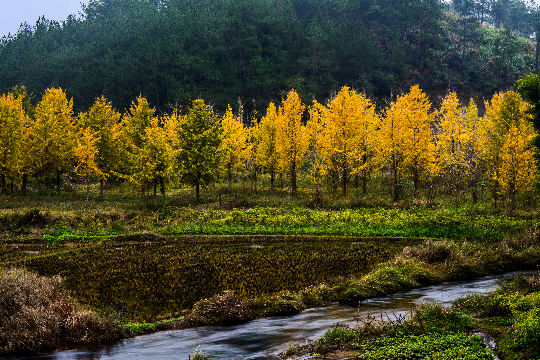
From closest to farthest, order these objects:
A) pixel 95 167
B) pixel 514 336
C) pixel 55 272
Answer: pixel 514 336 < pixel 55 272 < pixel 95 167

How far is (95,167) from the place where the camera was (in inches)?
1683

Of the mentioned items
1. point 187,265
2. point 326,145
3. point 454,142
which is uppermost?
point 326,145

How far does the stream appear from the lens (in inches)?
462

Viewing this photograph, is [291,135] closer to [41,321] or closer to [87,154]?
[87,154]

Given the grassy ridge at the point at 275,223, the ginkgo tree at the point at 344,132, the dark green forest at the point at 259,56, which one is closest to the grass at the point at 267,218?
the grassy ridge at the point at 275,223

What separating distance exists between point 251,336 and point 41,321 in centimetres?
610

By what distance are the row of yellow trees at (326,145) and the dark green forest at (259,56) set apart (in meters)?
27.8

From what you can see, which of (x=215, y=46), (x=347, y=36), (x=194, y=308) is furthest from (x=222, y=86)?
(x=194, y=308)

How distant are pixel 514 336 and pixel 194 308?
9.59m

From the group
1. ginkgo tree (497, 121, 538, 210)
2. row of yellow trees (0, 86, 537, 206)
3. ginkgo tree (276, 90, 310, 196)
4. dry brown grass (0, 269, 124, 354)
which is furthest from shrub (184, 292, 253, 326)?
ginkgo tree (276, 90, 310, 196)

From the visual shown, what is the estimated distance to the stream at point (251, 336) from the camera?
1173 cm

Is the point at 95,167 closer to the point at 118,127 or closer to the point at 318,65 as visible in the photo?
the point at 118,127

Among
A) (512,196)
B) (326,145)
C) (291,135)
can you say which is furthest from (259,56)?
(512,196)

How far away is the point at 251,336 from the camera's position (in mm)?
13078
